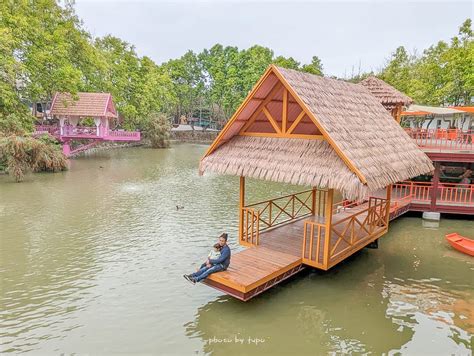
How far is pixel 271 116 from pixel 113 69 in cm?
3915

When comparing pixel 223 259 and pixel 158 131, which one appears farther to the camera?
pixel 158 131

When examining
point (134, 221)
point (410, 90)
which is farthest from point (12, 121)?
point (410, 90)

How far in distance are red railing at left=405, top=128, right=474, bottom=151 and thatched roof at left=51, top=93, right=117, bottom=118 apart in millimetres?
28479

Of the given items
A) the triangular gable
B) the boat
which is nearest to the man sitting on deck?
the triangular gable

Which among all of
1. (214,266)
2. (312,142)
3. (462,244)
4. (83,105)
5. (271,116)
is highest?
(83,105)

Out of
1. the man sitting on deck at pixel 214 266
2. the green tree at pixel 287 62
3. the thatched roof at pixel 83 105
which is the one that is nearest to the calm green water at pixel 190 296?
the man sitting on deck at pixel 214 266

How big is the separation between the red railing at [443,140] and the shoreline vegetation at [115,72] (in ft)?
30.9

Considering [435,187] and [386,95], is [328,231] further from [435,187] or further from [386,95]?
[386,95]

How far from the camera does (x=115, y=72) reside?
4394cm

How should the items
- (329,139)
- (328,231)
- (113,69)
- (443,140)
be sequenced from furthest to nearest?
1. (113,69)
2. (443,140)
3. (328,231)
4. (329,139)

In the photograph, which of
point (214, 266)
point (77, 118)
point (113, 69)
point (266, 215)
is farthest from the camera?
point (113, 69)

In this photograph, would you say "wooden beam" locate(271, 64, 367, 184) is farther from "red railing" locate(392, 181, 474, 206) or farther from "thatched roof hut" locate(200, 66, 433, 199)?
"red railing" locate(392, 181, 474, 206)

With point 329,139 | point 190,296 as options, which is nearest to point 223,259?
point 190,296

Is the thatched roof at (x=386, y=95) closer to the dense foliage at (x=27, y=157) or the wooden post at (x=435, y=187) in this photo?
the wooden post at (x=435, y=187)
